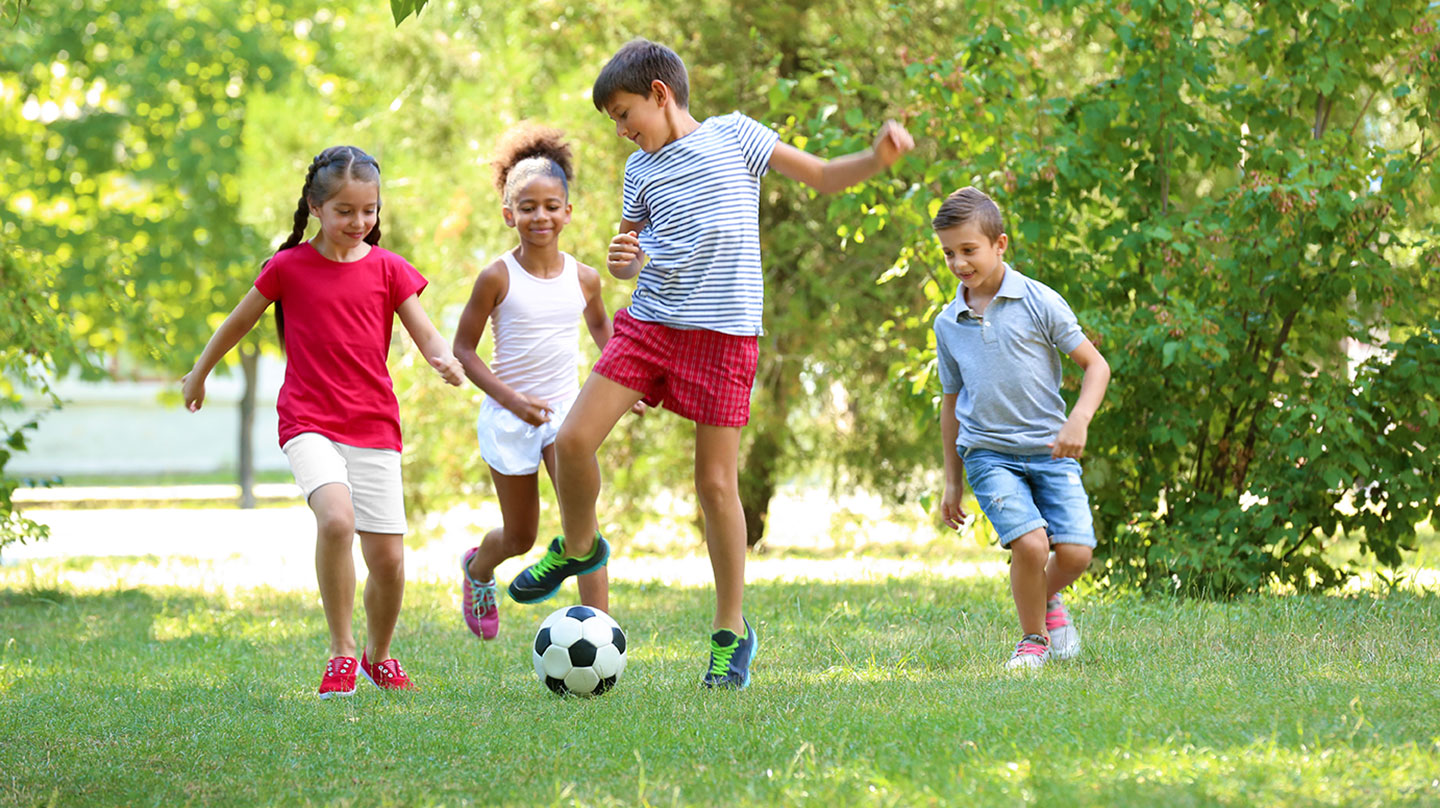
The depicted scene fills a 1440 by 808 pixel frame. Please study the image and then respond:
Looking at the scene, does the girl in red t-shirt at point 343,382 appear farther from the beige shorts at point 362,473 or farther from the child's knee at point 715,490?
the child's knee at point 715,490

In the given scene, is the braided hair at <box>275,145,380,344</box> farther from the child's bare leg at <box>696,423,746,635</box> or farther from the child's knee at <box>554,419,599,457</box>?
the child's bare leg at <box>696,423,746,635</box>

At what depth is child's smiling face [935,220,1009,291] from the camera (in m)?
4.93

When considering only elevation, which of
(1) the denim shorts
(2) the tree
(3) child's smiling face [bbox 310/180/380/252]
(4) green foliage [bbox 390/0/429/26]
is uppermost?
(2) the tree

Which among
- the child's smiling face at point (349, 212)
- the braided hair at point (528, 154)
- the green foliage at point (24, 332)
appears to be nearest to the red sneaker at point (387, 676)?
the child's smiling face at point (349, 212)

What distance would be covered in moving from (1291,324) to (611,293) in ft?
19.0

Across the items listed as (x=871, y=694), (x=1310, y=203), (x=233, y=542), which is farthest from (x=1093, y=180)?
(x=233, y=542)

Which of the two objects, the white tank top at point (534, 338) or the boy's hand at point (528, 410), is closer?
the boy's hand at point (528, 410)

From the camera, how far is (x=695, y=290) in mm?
4418

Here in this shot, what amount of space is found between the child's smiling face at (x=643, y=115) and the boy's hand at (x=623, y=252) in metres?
0.30

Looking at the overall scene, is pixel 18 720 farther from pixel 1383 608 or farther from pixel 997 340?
pixel 1383 608

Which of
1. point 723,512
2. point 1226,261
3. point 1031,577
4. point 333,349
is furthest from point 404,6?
point 1226,261

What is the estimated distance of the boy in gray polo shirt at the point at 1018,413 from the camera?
4801mm

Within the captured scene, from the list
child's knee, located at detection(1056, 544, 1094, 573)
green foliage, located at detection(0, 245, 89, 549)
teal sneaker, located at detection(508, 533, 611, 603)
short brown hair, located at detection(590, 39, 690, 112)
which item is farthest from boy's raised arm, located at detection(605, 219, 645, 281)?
green foliage, located at detection(0, 245, 89, 549)

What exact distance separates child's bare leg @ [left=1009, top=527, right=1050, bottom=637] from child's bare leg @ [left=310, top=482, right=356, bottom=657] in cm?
218
